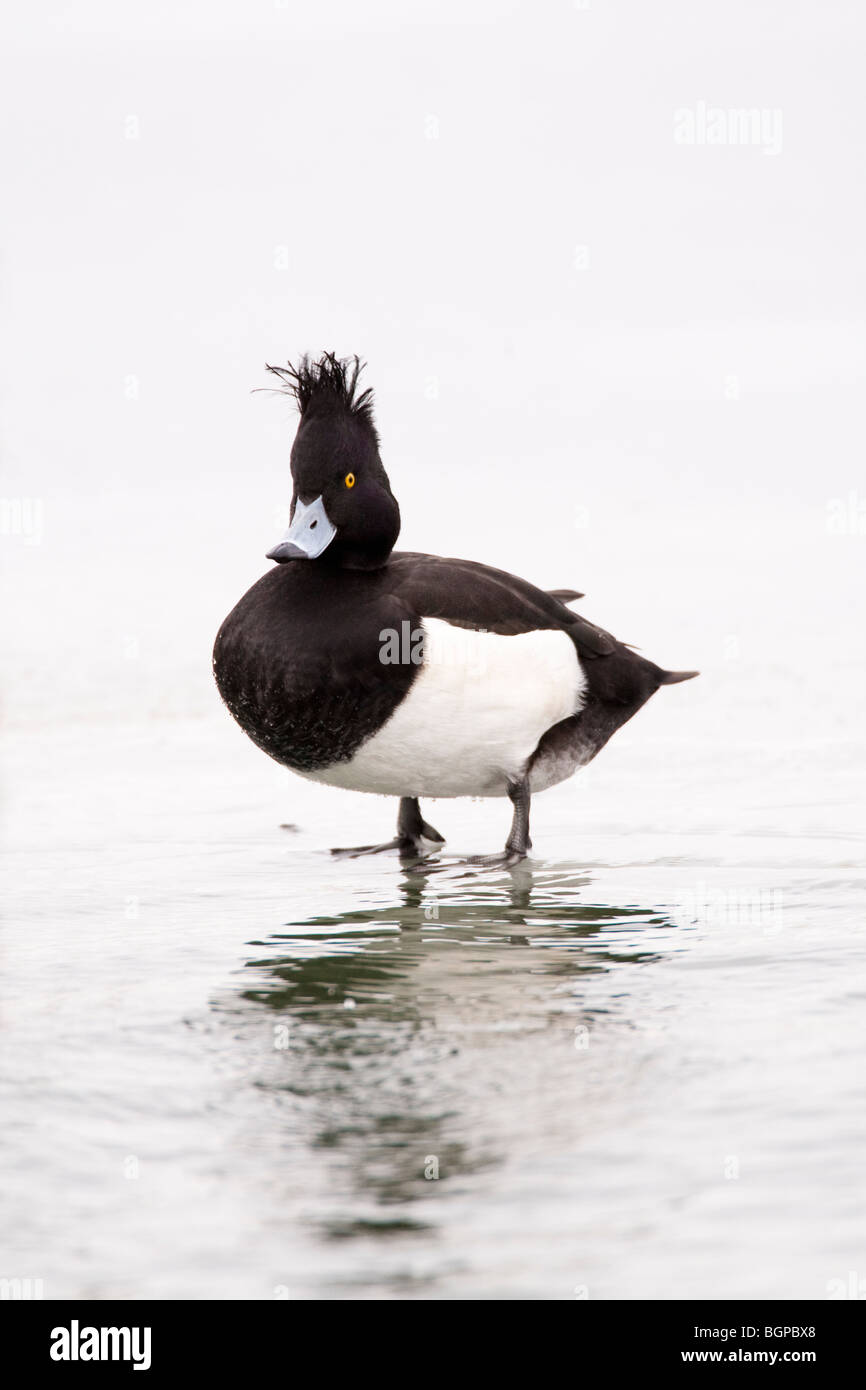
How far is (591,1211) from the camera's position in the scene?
2.97 meters

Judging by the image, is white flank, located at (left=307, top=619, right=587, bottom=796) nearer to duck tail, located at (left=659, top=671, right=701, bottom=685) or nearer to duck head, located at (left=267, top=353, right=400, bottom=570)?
duck head, located at (left=267, top=353, right=400, bottom=570)

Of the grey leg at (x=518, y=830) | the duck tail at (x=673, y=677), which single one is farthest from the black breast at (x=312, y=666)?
the duck tail at (x=673, y=677)

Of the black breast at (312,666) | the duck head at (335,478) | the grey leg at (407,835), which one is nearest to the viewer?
the black breast at (312,666)

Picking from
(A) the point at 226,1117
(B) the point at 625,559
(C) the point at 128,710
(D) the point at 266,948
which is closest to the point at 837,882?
(D) the point at 266,948

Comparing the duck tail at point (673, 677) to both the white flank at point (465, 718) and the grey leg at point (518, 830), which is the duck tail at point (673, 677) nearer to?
the white flank at point (465, 718)

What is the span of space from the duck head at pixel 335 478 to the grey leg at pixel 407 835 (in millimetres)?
984

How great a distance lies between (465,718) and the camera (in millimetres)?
5926

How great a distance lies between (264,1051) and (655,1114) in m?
0.96

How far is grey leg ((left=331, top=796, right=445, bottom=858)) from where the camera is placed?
649 centimetres

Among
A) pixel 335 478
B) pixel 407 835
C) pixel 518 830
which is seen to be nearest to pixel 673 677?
pixel 518 830

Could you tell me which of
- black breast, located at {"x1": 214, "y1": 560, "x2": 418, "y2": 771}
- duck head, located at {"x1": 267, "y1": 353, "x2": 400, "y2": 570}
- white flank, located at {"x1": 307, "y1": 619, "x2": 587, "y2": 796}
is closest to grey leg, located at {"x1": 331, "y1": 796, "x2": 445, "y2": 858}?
white flank, located at {"x1": 307, "y1": 619, "x2": 587, "y2": 796}

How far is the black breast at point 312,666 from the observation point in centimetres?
574

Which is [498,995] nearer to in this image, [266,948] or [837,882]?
[266,948]

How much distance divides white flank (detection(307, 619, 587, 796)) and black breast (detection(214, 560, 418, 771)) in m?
0.09
